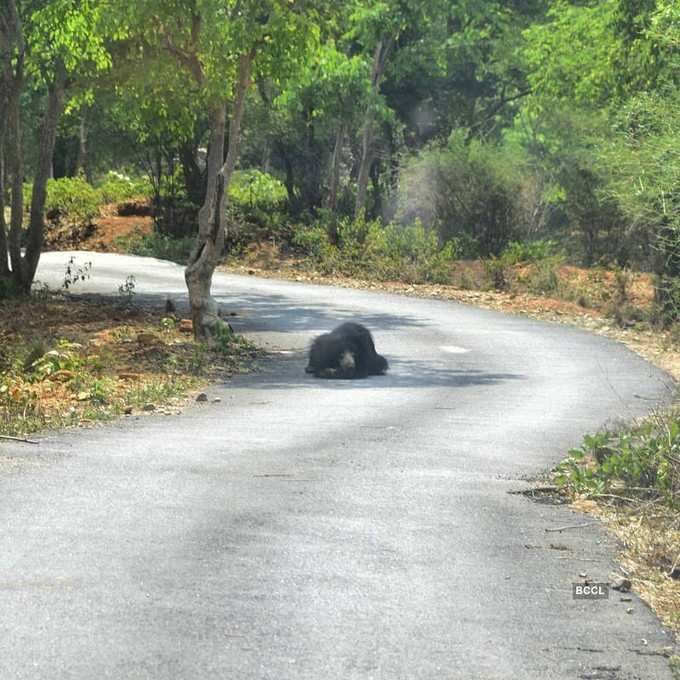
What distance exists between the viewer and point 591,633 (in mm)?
6750

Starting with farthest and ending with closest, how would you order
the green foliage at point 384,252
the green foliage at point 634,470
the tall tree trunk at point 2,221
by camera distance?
the green foliage at point 384,252 → the tall tree trunk at point 2,221 → the green foliage at point 634,470

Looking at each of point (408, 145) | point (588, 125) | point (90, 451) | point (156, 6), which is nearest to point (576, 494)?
point (90, 451)

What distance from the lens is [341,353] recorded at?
1897 cm

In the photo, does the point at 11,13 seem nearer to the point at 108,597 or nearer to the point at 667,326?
the point at 667,326

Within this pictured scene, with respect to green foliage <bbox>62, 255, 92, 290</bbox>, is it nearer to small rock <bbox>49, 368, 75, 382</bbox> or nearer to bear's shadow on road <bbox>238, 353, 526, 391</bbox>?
bear's shadow on road <bbox>238, 353, 526, 391</bbox>

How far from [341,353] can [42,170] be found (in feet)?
31.3

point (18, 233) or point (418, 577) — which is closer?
point (418, 577)

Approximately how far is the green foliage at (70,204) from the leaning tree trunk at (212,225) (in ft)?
77.1

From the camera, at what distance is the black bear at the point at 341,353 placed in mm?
18922

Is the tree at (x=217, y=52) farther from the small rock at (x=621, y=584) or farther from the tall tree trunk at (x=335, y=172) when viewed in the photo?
the tall tree trunk at (x=335, y=172)

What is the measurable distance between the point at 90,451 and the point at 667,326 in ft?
57.1

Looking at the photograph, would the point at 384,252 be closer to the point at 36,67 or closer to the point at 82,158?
the point at 36,67

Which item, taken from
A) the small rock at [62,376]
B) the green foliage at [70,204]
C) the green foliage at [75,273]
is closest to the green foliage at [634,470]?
the small rock at [62,376]

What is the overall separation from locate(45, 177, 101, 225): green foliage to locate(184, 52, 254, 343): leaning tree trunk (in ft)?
77.1
